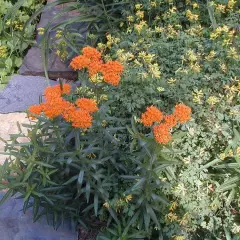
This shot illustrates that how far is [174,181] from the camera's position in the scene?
260cm

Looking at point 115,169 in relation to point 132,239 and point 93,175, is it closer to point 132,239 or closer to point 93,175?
point 93,175

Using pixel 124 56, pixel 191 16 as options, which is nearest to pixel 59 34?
pixel 124 56

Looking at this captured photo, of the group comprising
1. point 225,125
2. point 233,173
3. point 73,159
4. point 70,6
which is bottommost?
point 233,173

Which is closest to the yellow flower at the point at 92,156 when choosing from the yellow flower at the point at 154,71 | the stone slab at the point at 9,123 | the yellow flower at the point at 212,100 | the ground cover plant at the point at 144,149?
the ground cover plant at the point at 144,149

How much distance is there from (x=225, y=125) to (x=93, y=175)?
0.94 metres

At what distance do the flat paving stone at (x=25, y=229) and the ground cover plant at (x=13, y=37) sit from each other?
→ 57.0 inches

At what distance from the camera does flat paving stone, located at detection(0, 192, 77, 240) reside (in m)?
2.81

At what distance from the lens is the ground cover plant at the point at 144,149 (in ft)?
7.42

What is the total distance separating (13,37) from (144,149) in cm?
250

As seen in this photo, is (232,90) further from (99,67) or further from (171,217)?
(99,67)

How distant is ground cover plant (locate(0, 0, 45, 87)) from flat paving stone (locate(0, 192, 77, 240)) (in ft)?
4.75

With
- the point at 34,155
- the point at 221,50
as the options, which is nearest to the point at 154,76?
the point at 221,50

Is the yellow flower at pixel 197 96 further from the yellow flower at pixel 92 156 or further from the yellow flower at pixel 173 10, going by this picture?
the yellow flower at pixel 173 10

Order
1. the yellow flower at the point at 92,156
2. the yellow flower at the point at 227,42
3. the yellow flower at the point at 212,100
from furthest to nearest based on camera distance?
the yellow flower at the point at 227,42
the yellow flower at the point at 212,100
the yellow flower at the point at 92,156
